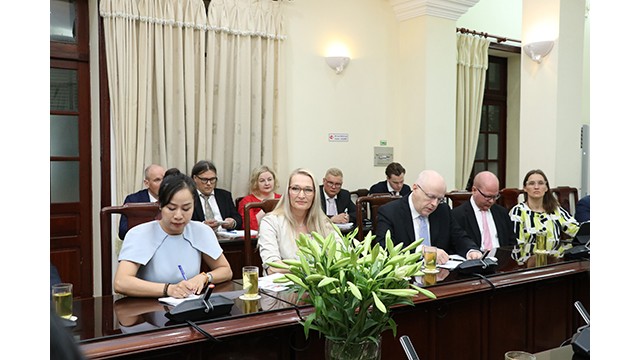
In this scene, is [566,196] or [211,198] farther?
[566,196]

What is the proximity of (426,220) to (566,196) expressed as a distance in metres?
2.82

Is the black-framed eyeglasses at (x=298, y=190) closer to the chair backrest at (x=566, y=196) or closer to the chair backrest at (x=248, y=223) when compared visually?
the chair backrest at (x=248, y=223)

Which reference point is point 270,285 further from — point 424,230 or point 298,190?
point 424,230

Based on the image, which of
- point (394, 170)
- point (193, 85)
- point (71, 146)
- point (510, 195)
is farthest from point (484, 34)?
point (71, 146)

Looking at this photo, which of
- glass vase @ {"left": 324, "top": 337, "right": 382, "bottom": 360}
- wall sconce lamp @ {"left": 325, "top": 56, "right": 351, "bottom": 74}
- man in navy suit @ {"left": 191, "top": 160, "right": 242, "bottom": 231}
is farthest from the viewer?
wall sconce lamp @ {"left": 325, "top": 56, "right": 351, "bottom": 74}

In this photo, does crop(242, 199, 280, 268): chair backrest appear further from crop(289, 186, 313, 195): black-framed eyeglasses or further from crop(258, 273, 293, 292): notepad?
crop(258, 273, 293, 292): notepad

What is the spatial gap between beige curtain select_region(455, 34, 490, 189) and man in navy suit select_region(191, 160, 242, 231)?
3.34 m

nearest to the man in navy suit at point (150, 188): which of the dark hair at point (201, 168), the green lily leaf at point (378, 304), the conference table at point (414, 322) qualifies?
the dark hair at point (201, 168)

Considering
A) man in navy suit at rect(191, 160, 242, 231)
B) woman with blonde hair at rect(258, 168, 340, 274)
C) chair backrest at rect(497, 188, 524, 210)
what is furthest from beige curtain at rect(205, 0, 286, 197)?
woman with blonde hair at rect(258, 168, 340, 274)

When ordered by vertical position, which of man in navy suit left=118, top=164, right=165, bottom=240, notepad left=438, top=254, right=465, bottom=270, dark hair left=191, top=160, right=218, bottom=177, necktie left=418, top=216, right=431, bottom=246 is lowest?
notepad left=438, top=254, right=465, bottom=270

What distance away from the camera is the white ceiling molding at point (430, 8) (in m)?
6.42

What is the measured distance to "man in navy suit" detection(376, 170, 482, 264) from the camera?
11.3 feet

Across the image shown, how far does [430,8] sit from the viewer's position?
643cm
